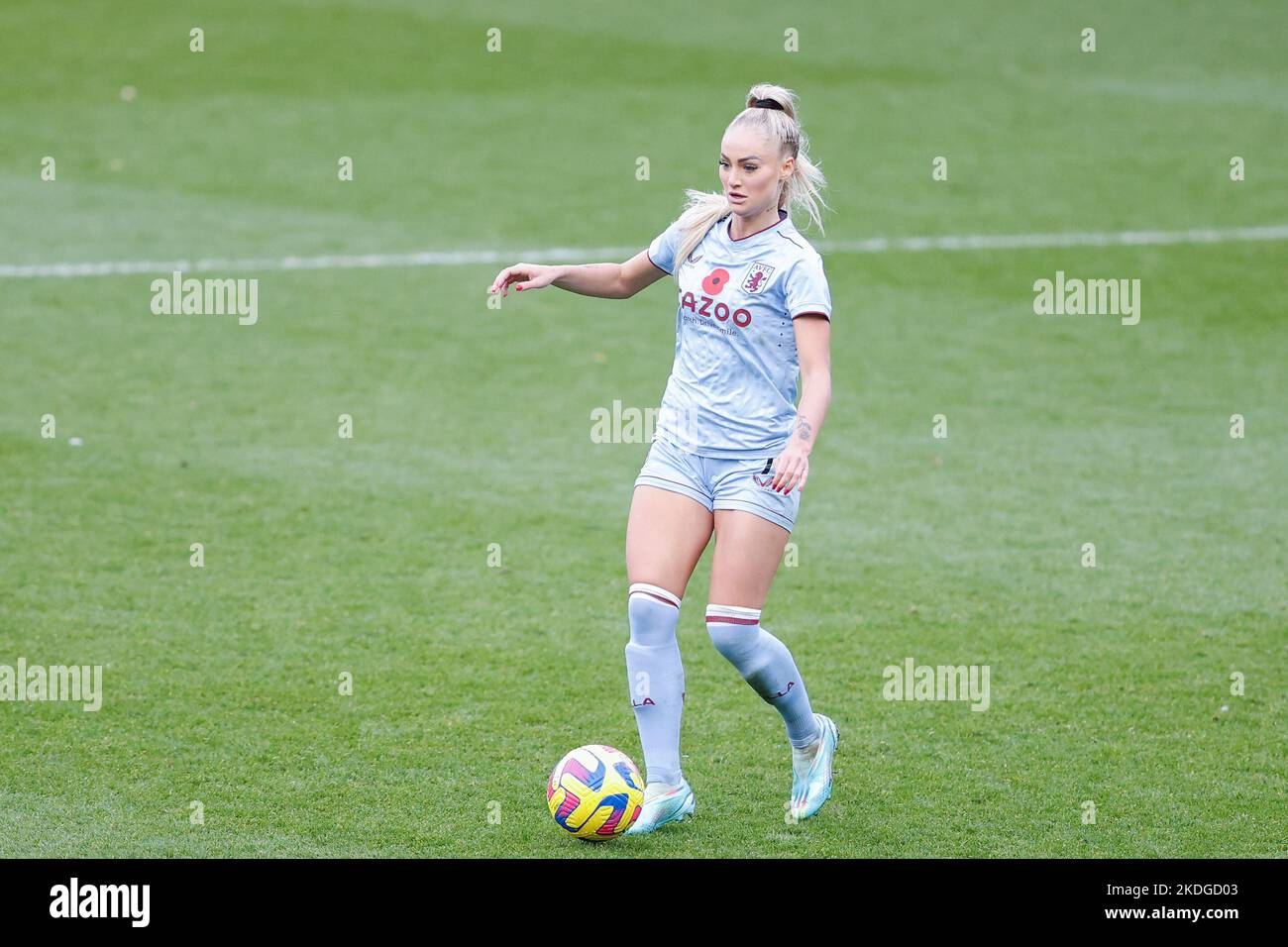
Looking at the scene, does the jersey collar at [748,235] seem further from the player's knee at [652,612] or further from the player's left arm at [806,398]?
the player's knee at [652,612]

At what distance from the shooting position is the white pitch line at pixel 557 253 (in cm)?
1477

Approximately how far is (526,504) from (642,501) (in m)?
4.03

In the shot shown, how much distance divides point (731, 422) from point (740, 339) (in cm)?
30

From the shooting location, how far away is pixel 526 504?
32.9ft

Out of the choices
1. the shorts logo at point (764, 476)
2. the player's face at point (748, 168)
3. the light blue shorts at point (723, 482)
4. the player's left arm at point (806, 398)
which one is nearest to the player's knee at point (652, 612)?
the light blue shorts at point (723, 482)

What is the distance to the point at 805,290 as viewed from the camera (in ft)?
18.9

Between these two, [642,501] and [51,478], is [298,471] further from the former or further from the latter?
[642,501]

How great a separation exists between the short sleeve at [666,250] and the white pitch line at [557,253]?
918cm

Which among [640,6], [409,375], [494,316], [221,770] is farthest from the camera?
[640,6]

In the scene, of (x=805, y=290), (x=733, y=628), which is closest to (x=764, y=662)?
(x=733, y=628)

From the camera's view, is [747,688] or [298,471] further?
[298,471]

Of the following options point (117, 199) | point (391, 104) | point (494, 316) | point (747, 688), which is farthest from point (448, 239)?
point (747, 688)

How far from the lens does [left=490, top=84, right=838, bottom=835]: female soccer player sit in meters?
5.82

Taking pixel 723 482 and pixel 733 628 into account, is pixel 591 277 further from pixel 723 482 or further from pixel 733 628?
pixel 733 628
